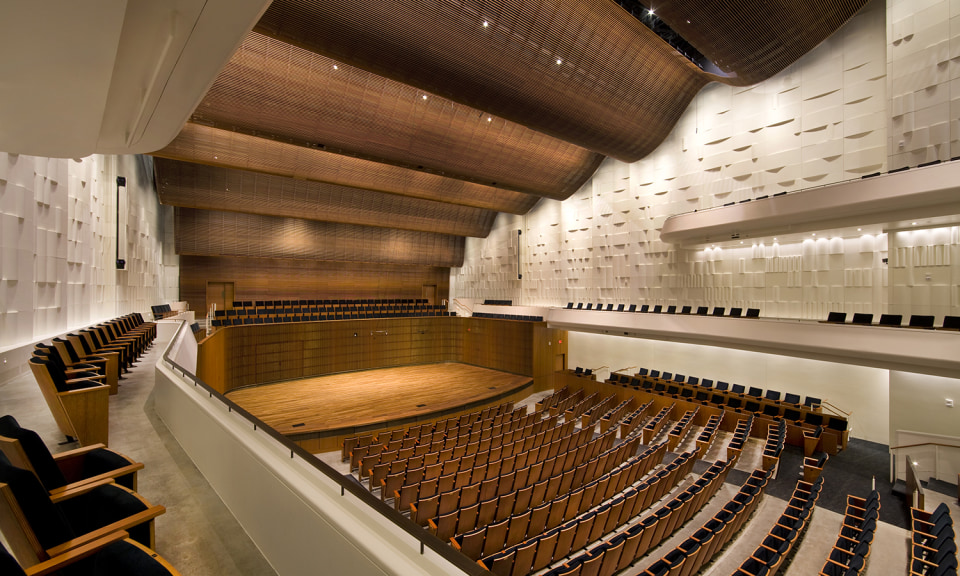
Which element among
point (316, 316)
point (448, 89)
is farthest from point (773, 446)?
point (316, 316)

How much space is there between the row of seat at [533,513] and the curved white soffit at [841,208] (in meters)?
5.36

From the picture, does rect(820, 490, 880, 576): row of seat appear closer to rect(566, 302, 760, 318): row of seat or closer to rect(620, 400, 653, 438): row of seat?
rect(620, 400, 653, 438): row of seat

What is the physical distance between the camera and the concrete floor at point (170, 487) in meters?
1.77

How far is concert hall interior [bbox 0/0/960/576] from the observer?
1.82 m

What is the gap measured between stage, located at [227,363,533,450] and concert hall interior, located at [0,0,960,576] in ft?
0.47

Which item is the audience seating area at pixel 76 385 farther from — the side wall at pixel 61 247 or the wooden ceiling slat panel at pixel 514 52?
the wooden ceiling slat panel at pixel 514 52


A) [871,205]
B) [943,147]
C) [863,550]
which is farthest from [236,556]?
[943,147]

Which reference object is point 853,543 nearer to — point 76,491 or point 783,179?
point 76,491

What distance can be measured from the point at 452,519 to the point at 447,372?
33.0 feet

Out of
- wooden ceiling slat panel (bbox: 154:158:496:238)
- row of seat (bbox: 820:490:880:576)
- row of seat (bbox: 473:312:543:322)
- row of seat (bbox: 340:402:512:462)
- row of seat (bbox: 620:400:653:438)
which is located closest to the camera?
row of seat (bbox: 820:490:880:576)

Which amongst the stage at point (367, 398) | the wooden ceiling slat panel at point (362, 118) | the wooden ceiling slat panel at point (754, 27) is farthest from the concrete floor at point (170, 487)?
the wooden ceiling slat panel at point (754, 27)

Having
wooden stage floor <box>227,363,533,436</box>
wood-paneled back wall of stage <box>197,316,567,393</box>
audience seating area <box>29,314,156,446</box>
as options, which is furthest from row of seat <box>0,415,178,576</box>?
wood-paneled back wall of stage <box>197,316,567,393</box>

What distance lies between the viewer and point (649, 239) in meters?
11.8

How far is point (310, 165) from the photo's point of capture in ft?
34.4
